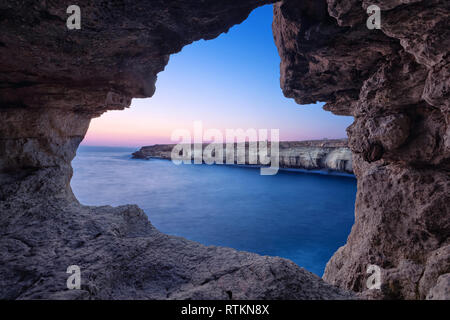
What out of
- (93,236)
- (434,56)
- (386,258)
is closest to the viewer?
(434,56)

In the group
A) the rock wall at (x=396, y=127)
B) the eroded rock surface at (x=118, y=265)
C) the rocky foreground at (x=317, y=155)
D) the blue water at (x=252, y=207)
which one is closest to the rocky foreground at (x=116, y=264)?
the eroded rock surface at (x=118, y=265)

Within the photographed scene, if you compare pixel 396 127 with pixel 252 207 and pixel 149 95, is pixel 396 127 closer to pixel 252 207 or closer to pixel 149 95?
pixel 149 95

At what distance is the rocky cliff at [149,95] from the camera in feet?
6.93

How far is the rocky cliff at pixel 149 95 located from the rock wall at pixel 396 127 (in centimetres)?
1

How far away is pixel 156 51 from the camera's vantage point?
3.25 metres

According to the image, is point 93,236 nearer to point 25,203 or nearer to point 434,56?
point 25,203

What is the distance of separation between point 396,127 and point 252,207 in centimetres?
1579

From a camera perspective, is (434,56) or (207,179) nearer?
(434,56)

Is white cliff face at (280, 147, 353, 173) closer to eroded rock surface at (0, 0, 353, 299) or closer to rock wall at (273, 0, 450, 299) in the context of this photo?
rock wall at (273, 0, 450, 299)

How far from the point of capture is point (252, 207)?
18.2m

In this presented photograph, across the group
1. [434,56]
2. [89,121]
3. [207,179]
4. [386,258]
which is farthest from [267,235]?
[207,179]

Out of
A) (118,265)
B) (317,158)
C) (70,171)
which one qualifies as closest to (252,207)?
(317,158)

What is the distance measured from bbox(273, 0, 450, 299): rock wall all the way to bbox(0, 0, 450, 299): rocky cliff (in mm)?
15
